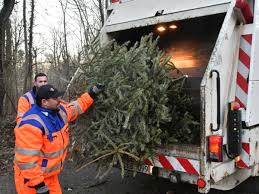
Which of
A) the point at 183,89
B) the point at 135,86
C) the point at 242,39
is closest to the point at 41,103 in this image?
the point at 135,86

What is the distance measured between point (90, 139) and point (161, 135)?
673 mm

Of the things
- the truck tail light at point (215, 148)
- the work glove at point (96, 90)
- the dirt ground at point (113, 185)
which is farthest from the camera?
the dirt ground at point (113, 185)

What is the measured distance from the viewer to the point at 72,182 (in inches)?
203

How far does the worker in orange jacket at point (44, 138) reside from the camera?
9.81 feet

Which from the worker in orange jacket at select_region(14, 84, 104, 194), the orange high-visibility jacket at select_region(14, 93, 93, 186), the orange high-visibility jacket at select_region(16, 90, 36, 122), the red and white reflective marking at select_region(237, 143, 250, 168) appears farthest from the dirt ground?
the orange high-visibility jacket at select_region(14, 93, 93, 186)

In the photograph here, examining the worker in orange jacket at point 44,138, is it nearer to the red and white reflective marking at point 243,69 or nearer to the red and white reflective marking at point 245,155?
the red and white reflective marking at point 243,69

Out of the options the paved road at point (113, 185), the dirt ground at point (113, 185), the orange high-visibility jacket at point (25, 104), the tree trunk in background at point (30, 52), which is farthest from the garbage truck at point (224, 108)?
the tree trunk in background at point (30, 52)

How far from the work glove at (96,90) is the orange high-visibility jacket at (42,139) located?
44 mm

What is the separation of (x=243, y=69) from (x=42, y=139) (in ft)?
6.50

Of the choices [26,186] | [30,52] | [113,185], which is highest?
[30,52]

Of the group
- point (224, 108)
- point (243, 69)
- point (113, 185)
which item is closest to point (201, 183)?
point (224, 108)

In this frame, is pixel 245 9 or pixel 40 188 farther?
pixel 245 9

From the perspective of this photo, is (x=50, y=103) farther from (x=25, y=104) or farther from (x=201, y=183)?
(x=201, y=183)

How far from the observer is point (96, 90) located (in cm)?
351
